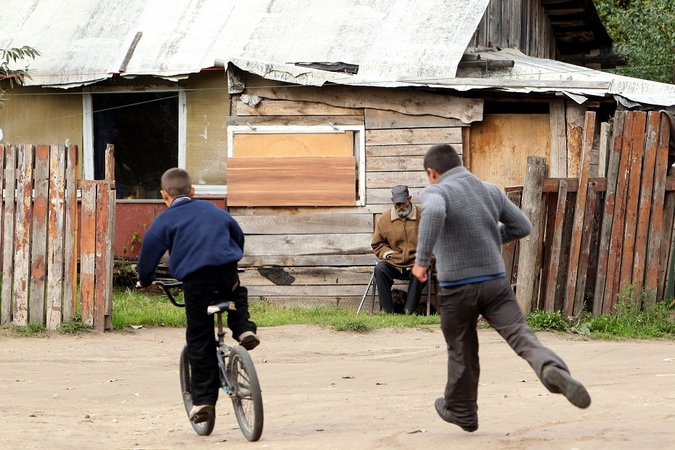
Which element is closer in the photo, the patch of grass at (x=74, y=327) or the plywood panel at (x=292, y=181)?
the patch of grass at (x=74, y=327)

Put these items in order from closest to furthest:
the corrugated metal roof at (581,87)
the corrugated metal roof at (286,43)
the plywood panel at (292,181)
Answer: the corrugated metal roof at (581,87) → the corrugated metal roof at (286,43) → the plywood panel at (292,181)

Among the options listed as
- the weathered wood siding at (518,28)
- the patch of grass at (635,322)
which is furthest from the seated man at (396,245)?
the weathered wood siding at (518,28)

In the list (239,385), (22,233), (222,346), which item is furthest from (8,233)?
(239,385)

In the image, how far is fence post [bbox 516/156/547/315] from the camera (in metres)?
9.88

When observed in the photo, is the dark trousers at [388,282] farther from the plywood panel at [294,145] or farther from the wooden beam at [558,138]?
the wooden beam at [558,138]

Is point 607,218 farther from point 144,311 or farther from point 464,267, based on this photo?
point 144,311

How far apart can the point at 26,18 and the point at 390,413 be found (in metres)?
10.6

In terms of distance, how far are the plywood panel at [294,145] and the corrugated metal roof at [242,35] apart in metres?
0.86

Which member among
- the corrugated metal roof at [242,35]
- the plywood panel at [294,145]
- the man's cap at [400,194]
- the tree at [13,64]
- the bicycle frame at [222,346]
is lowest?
the bicycle frame at [222,346]

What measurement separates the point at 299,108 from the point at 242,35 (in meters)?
1.90

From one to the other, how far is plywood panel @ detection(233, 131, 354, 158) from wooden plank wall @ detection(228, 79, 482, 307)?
0.56 ft

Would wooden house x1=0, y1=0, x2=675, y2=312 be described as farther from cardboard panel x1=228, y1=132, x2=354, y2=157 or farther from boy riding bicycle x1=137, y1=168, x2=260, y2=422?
boy riding bicycle x1=137, y1=168, x2=260, y2=422

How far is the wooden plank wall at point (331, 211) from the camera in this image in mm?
11992

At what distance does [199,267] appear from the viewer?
5.71 metres
